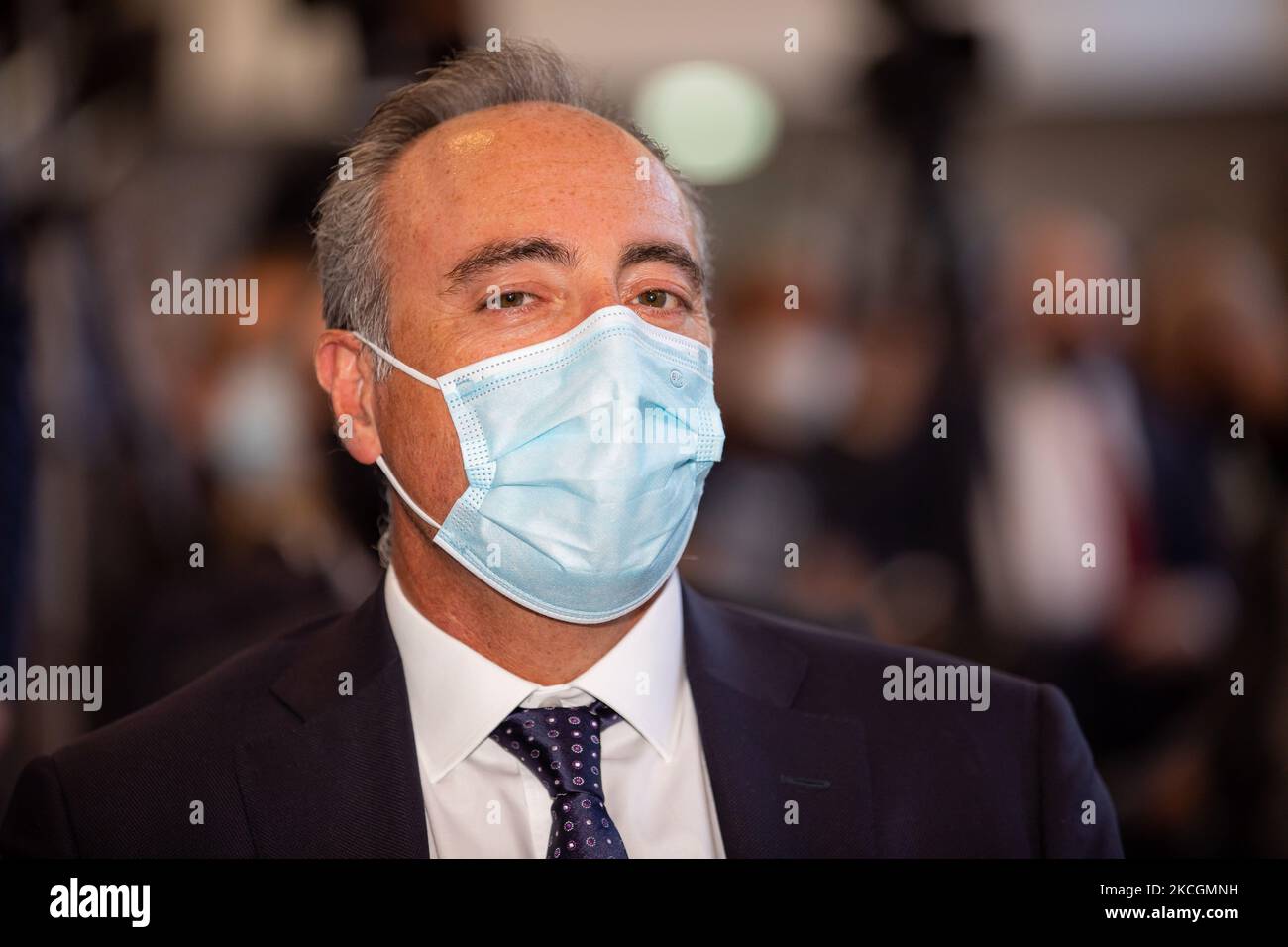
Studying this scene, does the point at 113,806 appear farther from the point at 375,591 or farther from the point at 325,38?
the point at 325,38

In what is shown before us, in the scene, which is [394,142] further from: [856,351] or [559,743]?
[856,351]

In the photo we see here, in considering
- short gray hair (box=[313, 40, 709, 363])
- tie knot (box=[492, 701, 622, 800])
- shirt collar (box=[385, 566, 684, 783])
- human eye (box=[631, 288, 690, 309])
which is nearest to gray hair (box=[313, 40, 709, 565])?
short gray hair (box=[313, 40, 709, 363])

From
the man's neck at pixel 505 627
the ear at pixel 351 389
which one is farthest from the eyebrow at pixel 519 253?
the man's neck at pixel 505 627

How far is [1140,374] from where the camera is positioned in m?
2.78

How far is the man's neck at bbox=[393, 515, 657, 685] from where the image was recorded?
5.41 ft

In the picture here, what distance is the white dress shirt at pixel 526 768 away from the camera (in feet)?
5.29

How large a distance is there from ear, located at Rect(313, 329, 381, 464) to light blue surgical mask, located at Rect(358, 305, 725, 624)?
0.15 meters

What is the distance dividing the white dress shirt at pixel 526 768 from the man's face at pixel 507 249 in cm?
22

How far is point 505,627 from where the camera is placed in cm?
166

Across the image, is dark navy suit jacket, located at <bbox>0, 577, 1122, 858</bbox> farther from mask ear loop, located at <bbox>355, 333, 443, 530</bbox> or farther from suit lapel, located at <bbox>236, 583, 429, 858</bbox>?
mask ear loop, located at <bbox>355, 333, 443, 530</bbox>

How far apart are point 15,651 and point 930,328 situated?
199 centimetres

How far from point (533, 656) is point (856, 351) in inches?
67.7
